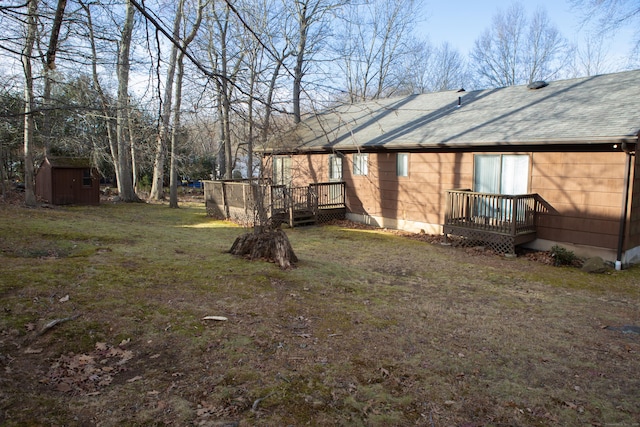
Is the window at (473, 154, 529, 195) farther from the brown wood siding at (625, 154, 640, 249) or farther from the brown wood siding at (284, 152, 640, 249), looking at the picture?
the brown wood siding at (625, 154, 640, 249)

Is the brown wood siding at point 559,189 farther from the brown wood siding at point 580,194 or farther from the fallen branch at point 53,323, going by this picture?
the fallen branch at point 53,323

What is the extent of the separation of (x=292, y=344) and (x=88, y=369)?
1876mm

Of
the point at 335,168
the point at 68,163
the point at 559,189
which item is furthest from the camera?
the point at 68,163

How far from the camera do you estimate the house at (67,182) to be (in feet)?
60.2

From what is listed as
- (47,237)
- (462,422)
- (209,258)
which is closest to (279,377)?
(462,422)

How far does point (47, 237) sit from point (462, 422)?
842 cm

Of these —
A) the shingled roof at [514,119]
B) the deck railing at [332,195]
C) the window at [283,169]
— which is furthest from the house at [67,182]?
the deck railing at [332,195]

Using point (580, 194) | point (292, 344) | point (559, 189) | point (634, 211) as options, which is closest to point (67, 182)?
point (292, 344)

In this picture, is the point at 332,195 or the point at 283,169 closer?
the point at 332,195

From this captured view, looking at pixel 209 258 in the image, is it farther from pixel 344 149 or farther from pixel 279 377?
pixel 344 149

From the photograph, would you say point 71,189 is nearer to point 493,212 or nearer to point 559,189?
point 493,212

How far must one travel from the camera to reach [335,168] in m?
17.1

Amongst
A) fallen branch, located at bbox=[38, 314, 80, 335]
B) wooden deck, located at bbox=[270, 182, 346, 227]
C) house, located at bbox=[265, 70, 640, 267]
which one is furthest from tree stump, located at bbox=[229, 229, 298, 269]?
wooden deck, located at bbox=[270, 182, 346, 227]

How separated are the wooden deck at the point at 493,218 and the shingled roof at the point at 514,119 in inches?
→ 56.1
